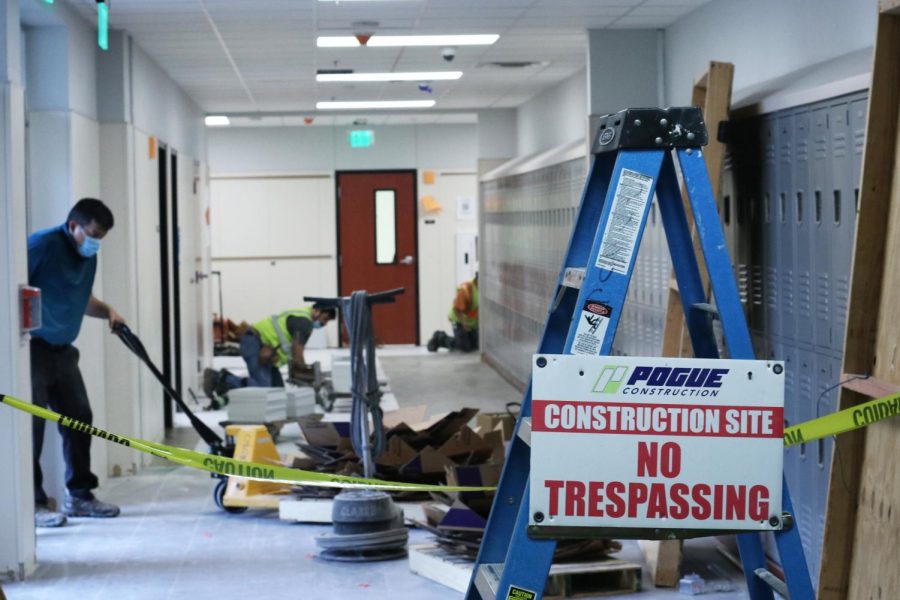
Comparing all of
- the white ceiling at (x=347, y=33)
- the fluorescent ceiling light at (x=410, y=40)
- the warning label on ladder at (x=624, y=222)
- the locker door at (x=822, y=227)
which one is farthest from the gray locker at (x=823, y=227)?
the fluorescent ceiling light at (x=410, y=40)

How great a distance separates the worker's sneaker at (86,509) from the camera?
6039 mm

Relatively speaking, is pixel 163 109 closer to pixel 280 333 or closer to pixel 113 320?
pixel 280 333

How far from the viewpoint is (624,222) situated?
2441 mm

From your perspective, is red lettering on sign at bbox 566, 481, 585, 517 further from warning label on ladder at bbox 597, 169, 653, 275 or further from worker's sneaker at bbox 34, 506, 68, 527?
worker's sneaker at bbox 34, 506, 68, 527

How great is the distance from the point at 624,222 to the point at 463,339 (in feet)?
40.0

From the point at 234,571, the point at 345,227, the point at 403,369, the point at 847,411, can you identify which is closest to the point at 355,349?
the point at 234,571

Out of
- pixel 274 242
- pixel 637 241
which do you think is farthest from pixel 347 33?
pixel 274 242

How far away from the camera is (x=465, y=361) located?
13.6 meters

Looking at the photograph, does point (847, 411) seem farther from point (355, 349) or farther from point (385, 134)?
point (385, 134)

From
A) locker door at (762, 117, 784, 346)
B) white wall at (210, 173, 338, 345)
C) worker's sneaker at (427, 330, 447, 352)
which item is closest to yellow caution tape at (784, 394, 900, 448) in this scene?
locker door at (762, 117, 784, 346)

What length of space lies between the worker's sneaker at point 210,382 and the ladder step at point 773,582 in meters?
7.79

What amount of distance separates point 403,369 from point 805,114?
29.7 feet

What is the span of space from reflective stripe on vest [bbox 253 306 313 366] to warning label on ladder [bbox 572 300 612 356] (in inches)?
287

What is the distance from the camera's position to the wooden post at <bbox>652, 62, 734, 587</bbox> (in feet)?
15.0
